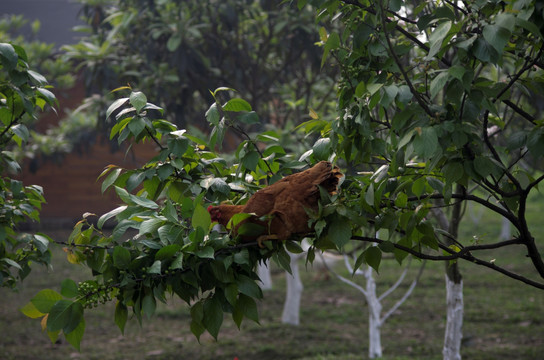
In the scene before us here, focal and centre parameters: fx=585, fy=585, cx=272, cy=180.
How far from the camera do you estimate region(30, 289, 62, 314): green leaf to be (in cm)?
143

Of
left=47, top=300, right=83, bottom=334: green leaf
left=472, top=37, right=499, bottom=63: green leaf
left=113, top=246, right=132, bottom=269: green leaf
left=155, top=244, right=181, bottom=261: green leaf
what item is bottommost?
left=47, top=300, right=83, bottom=334: green leaf

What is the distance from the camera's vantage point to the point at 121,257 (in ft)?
4.85

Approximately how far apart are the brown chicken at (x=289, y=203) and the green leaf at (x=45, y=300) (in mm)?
483

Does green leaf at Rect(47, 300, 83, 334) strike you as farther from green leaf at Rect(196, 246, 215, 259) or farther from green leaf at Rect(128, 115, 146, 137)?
green leaf at Rect(128, 115, 146, 137)

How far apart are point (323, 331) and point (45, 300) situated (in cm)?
418

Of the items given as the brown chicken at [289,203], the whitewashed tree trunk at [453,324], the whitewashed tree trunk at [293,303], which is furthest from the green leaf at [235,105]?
the whitewashed tree trunk at [293,303]

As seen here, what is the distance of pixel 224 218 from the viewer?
64.9 inches

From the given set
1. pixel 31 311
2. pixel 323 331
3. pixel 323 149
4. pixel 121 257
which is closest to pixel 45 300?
pixel 31 311

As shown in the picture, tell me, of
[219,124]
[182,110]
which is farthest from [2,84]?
[182,110]

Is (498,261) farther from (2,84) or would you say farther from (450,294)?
(2,84)

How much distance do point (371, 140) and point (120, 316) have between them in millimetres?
855

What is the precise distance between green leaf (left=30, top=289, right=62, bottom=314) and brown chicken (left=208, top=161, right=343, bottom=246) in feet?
1.59

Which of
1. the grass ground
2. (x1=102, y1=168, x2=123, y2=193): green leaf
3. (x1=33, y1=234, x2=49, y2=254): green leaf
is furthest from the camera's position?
the grass ground

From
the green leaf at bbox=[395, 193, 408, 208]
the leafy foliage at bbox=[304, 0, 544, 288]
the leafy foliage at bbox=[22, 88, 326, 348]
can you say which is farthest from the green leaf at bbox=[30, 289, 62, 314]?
the green leaf at bbox=[395, 193, 408, 208]
